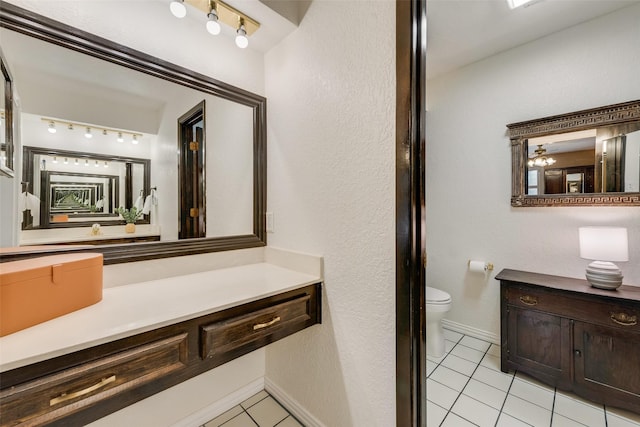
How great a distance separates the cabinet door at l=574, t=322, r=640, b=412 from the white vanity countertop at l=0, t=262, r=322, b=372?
5.61ft

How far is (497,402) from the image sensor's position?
1584 millimetres

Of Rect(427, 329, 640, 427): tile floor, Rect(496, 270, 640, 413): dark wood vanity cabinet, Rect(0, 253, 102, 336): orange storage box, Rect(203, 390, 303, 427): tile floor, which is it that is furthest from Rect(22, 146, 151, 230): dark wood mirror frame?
Rect(496, 270, 640, 413): dark wood vanity cabinet

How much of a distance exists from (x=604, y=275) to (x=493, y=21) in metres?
1.84

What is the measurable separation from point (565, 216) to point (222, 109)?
2522mm

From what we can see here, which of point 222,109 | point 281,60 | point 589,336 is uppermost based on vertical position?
point 281,60

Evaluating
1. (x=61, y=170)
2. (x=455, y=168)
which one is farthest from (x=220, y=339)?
(x=455, y=168)

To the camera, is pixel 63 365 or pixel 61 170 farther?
pixel 61 170

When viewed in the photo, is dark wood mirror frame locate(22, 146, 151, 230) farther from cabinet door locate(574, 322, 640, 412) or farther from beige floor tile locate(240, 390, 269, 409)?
cabinet door locate(574, 322, 640, 412)

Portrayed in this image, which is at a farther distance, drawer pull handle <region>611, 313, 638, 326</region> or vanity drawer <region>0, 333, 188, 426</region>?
drawer pull handle <region>611, 313, 638, 326</region>

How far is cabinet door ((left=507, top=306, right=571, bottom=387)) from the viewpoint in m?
1.63

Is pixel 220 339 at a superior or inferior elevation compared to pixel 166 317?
inferior

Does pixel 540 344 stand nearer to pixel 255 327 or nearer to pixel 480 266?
pixel 480 266

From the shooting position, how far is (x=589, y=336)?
1.55 metres

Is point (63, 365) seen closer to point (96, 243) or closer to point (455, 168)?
point (96, 243)
